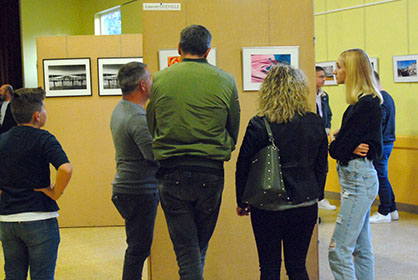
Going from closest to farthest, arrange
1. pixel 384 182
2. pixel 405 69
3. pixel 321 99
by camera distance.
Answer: pixel 321 99, pixel 384 182, pixel 405 69

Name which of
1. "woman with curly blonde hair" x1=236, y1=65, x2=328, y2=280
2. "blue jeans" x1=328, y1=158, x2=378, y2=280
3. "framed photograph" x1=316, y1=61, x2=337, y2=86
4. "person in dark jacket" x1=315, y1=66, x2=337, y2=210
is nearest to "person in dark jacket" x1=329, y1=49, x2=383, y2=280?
"blue jeans" x1=328, y1=158, x2=378, y2=280

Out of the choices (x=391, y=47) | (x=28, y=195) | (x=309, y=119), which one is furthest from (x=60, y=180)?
(x=391, y=47)

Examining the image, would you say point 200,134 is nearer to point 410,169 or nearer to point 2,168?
point 2,168

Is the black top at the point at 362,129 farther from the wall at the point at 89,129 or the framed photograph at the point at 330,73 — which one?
the framed photograph at the point at 330,73

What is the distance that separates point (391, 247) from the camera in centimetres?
516

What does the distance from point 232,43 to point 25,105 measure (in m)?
1.65

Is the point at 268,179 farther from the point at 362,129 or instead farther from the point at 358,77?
the point at 358,77

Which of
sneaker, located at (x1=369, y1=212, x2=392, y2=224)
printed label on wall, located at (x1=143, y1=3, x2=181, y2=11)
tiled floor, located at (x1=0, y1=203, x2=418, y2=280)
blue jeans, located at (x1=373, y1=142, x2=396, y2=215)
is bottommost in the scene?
tiled floor, located at (x1=0, y1=203, x2=418, y2=280)

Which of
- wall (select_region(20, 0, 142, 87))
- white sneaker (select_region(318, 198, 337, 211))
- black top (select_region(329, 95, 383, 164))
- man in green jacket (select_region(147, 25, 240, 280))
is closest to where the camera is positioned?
man in green jacket (select_region(147, 25, 240, 280))

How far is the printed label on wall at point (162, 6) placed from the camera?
3701 mm

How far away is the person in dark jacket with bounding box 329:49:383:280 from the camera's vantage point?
3.03 meters

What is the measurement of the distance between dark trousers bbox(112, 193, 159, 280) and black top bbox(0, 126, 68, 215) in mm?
585

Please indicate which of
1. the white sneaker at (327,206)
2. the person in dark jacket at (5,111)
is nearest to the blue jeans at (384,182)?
the white sneaker at (327,206)

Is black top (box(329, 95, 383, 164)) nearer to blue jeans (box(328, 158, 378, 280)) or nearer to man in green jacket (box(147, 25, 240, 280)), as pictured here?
blue jeans (box(328, 158, 378, 280))
